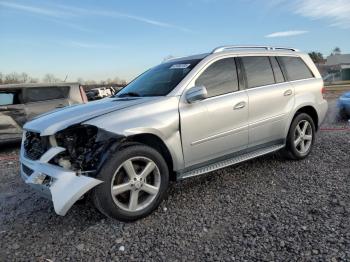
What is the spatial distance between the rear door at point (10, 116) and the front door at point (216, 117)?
5621mm

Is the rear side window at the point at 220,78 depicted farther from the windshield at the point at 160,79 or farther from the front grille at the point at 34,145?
the front grille at the point at 34,145

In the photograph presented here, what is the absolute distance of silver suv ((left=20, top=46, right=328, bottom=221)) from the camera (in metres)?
3.72

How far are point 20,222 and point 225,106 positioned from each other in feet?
9.04

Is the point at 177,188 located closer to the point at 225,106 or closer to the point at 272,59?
the point at 225,106

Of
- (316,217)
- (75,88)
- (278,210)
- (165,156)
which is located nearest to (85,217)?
(165,156)

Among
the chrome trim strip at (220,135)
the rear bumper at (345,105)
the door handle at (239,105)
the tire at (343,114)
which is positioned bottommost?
the tire at (343,114)

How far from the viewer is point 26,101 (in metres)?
8.91

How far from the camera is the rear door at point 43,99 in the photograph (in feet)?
29.2

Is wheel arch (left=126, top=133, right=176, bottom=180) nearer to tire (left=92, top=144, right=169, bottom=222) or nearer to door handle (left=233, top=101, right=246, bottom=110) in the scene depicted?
tire (left=92, top=144, right=169, bottom=222)

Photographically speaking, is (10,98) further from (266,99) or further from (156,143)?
(266,99)

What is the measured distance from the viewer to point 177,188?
193 inches

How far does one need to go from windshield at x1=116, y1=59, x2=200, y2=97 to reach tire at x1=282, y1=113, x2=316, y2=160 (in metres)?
1.98

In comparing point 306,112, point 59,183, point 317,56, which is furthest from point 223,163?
point 317,56

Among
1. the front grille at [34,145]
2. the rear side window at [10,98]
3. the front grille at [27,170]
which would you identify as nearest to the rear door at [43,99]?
the rear side window at [10,98]
